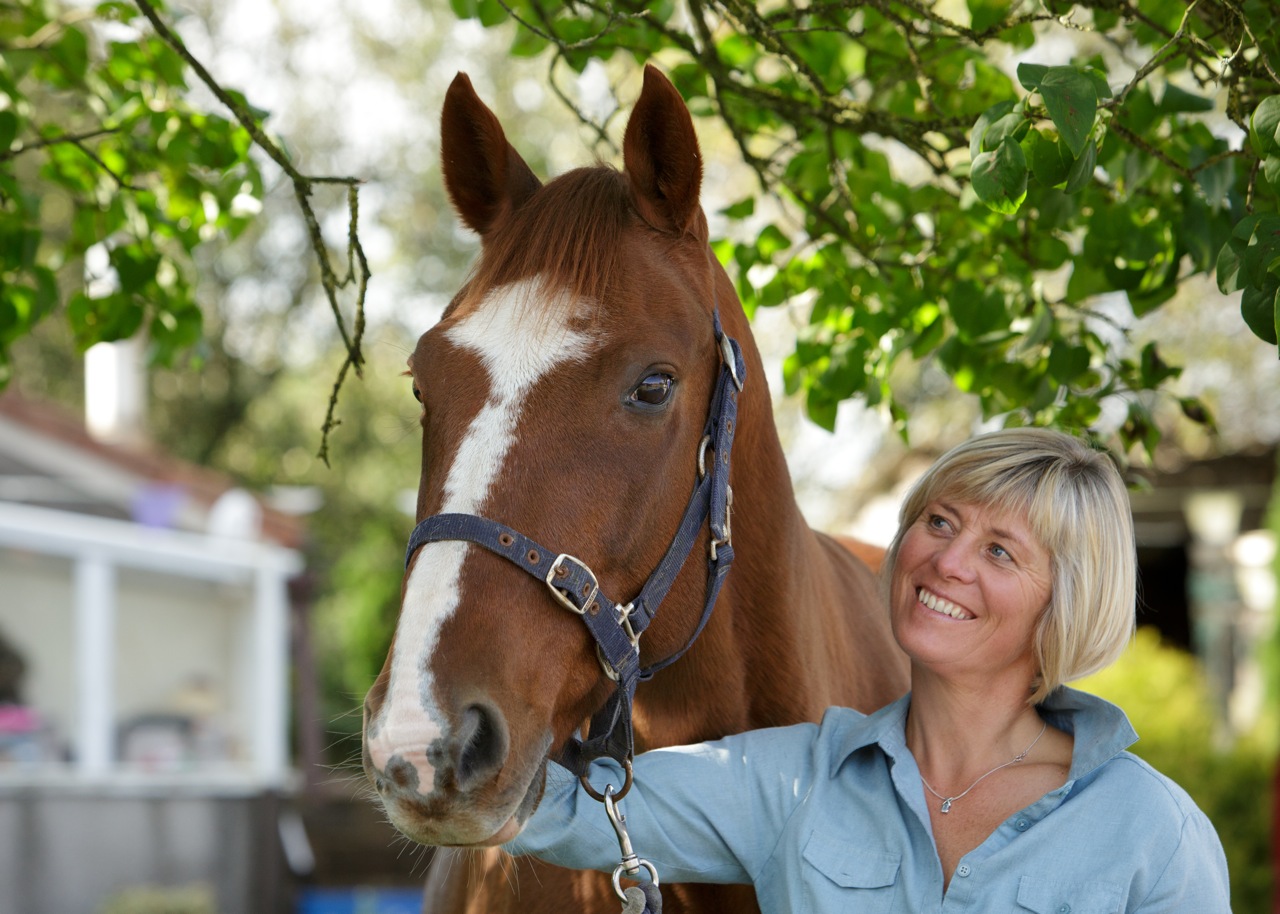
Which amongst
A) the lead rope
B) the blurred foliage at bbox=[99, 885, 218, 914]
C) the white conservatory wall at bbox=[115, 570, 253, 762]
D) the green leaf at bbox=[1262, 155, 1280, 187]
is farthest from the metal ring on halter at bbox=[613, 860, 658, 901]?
the white conservatory wall at bbox=[115, 570, 253, 762]

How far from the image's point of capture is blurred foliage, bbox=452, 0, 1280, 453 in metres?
2.64

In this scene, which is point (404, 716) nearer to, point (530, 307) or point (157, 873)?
point (530, 307)

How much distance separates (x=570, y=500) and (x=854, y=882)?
0.78 meters

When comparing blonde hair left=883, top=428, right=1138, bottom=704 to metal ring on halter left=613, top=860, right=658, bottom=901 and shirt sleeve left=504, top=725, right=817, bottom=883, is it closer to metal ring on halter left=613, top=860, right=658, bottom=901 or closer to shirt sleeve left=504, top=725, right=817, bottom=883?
shirt sleeve left=504, top=725, right=817, bottom=883

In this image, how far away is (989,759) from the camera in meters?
2.14

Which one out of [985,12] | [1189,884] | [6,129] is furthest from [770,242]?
[1189,884]

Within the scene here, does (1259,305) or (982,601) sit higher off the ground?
(1259,305)

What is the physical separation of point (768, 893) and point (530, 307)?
1.06 meters

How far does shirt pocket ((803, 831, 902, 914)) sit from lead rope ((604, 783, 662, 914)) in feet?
0.84

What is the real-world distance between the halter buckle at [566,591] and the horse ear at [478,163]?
811mm

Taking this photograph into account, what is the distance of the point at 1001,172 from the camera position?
204cm

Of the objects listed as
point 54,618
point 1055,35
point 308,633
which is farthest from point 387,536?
point 1055,35

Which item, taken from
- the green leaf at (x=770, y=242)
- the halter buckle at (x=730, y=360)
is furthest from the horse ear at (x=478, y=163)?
the green leaf at (x=770, y=242)

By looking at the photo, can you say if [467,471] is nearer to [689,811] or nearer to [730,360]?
[730,360]
